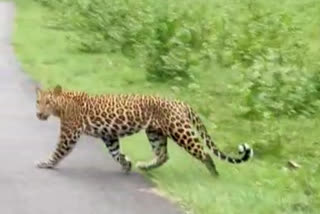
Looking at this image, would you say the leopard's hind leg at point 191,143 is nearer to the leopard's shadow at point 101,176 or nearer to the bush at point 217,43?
the leopard's shadow at point 101,176

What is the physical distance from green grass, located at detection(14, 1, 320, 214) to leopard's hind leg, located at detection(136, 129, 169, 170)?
0.32 ft

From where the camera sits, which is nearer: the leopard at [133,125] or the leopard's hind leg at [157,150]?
the leopard at [133,125]

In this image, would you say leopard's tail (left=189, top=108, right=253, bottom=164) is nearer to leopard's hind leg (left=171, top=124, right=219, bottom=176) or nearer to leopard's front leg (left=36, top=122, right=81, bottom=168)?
leopard's hind leg (left=171, top=124, right=219, bottom=176)

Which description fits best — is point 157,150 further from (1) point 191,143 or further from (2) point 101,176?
(2) point 101,176

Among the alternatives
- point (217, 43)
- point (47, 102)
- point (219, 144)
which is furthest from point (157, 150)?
point (217, 43)

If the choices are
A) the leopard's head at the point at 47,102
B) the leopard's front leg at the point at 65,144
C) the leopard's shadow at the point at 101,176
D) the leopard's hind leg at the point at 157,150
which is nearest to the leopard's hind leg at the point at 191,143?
the leopard's hind leg at the point at 157,150

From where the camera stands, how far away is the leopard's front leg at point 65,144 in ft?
34.8

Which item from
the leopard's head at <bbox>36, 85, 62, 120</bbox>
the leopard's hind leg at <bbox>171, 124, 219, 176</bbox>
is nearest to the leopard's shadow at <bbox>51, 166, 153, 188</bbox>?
the leopard's hind leg at <bbox>171, 124, 219, 176</bbox>

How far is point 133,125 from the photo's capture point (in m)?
10.4

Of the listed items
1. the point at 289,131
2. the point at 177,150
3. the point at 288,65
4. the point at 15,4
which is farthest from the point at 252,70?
the point at 15,4

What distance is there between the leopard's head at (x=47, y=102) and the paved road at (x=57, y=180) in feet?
1.50

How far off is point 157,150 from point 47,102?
4.10 ft

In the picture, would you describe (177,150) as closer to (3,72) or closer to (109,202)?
(109,202)

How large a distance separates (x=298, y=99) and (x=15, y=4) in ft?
56.7
